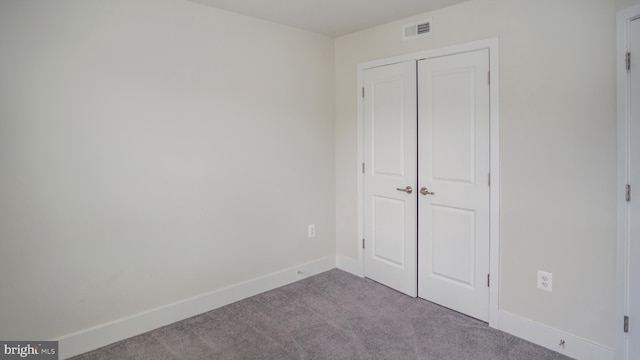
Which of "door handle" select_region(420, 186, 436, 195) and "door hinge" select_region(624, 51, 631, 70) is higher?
"door hinge" select_region(624, 51, 631, 70)

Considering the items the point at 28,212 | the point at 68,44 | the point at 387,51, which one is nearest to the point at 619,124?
the point at 387,51

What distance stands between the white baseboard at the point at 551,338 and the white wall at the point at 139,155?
6.18 ft

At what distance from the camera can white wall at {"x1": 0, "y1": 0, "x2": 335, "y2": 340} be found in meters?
2.15

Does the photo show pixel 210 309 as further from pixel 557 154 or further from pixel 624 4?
pixel 624 4

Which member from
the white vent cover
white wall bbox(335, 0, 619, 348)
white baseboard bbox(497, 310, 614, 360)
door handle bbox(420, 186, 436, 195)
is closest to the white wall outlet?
white wall bbox(335, 0, 619, 348)

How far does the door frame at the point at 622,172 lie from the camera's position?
199cm

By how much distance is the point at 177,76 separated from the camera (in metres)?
2.69

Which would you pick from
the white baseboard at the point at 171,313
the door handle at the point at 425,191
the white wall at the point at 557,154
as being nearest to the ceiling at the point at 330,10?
the white wall at the point at 557,154

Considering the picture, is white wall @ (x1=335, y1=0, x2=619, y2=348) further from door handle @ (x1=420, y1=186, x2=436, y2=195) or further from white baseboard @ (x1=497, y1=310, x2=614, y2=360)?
door handle @ (x1=420, y1=186, x2=436, y2=195)

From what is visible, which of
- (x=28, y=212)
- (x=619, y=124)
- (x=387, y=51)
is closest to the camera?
(x=619, y=124)

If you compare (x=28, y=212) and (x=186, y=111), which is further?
(x=186, y=111)

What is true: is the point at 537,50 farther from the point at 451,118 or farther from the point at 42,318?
the point at 42,318

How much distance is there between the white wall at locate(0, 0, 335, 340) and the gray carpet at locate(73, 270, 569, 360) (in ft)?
0.93

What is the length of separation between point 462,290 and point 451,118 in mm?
1352
